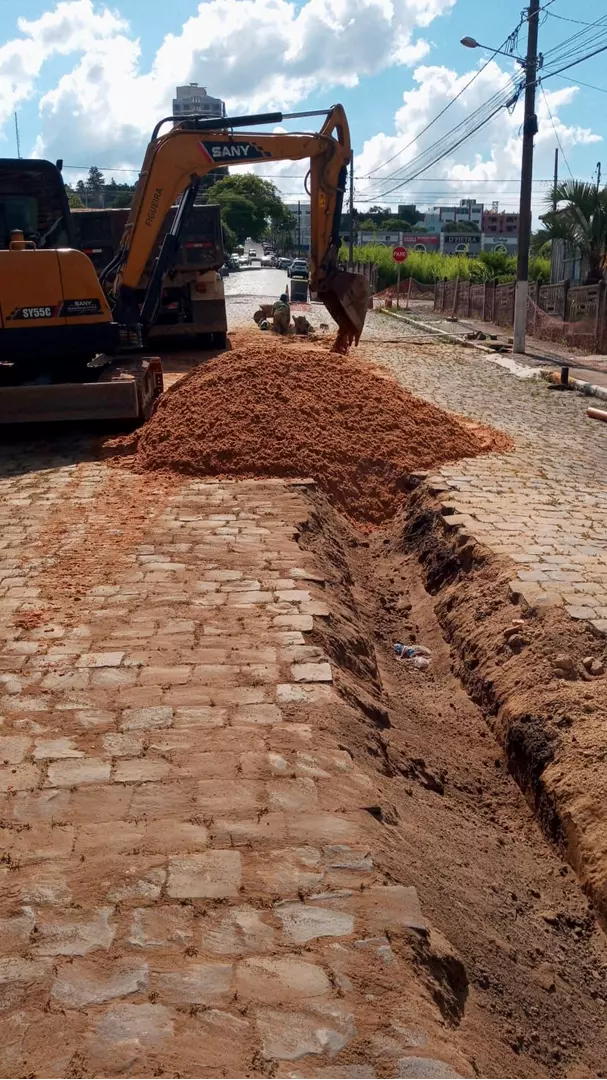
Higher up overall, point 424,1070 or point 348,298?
point 348,298

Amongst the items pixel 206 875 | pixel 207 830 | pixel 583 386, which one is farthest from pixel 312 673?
pixel 583 386

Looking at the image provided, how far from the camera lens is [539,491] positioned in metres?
8.88

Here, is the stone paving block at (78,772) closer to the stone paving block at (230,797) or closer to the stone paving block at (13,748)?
the stone paving block at (13,748)

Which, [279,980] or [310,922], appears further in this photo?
[310,922]

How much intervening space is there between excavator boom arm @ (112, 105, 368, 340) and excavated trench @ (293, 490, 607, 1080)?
6.43m

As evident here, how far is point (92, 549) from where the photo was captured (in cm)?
688

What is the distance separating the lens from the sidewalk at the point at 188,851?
262cm

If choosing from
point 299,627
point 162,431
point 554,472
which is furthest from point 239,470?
point 299,627

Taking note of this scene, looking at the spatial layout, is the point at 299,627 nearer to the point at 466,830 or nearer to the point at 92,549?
the point at 466,830

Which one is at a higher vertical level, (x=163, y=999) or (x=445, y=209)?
(x=445, y=209)

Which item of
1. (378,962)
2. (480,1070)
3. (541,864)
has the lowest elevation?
(541,864)

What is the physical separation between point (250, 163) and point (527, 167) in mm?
11796

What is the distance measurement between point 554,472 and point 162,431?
399cm

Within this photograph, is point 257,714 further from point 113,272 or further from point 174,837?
point 113,272
